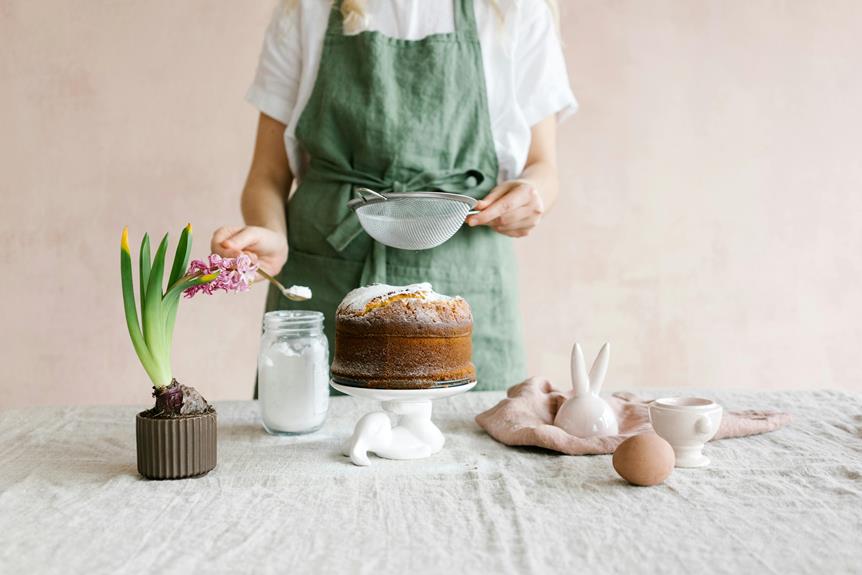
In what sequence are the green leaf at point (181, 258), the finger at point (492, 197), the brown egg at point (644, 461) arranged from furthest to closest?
the finger at point (492, 197) < the green leaf at point (181, 258) < the brown egg at point (644, 461)

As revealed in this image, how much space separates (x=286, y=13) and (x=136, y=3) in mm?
1197

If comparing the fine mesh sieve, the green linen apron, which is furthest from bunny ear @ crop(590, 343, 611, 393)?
the green linen apron

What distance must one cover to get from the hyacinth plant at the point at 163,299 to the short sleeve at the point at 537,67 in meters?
0.80

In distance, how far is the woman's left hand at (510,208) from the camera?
121 centimetres

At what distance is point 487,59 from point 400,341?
0.72 meters

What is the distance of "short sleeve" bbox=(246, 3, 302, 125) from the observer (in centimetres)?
153

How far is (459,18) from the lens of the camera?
1.46 metres

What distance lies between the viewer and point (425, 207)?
1097 mm

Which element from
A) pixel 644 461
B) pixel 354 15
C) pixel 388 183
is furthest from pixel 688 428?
pixel 354 15

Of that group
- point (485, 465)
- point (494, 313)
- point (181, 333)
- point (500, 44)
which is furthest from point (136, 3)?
point (485, 465)

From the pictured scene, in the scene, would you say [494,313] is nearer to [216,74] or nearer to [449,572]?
[449,572]

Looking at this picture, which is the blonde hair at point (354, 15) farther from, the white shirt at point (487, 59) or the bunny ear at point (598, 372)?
the bunny ear at point (598, 372)

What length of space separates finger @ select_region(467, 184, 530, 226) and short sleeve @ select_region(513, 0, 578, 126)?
356mm

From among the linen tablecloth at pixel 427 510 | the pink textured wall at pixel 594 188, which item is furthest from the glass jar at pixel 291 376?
the pink textured wall at pixel 594 188
